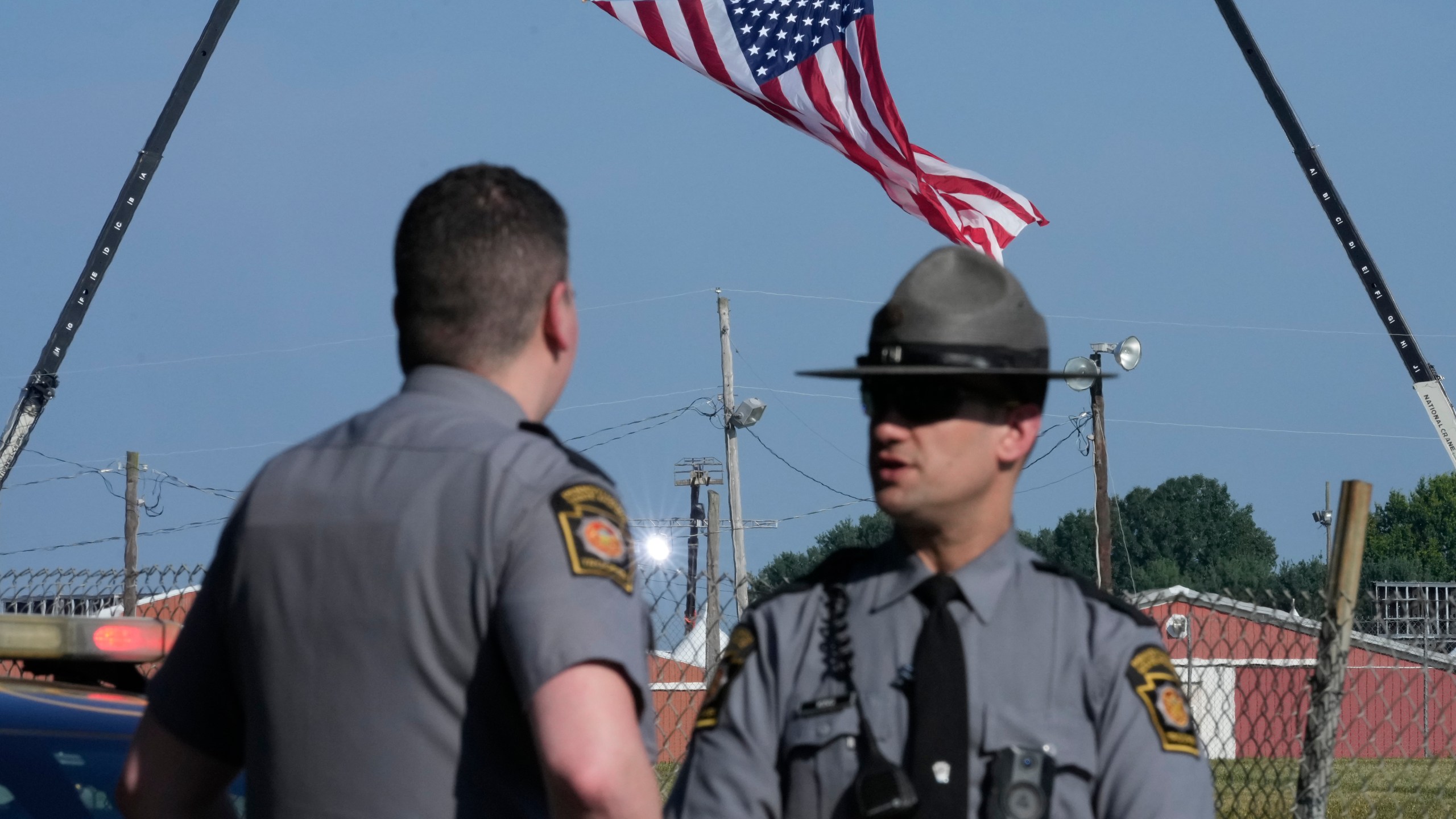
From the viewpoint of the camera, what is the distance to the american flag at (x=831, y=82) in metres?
11.2

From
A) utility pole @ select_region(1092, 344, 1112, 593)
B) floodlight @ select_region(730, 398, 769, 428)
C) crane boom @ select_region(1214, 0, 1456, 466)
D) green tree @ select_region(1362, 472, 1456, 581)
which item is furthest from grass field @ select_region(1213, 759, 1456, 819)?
green tree @ select_region(1362, 472, 1456, 581)

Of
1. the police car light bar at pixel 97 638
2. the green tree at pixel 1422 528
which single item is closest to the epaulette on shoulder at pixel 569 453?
the police car light bar at pixel 97 638

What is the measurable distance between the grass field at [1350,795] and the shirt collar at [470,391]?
4400 mm

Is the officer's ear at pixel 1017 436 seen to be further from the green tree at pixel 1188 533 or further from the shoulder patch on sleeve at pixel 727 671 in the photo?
the green tree at pixel 1188 533

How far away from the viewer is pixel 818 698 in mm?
2059

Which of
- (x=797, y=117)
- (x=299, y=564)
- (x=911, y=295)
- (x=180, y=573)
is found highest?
(x=797, y=117)

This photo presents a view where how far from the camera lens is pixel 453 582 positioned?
77.6 inches

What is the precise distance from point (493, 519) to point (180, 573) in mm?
5493

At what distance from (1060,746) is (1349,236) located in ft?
49.8

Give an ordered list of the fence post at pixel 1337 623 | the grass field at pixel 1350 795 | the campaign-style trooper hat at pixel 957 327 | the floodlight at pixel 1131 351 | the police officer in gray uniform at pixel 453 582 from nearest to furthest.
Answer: the police officer in gray uniform at pixel 453 582 < the campaign-style trooper hat at pixel 957 327 < the fence post at pixel 1337 623 < the grass field at pixel 1350 795 < the floodlight at pixel 1131 351

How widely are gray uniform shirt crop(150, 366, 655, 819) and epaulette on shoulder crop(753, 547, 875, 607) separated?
0.71 ft

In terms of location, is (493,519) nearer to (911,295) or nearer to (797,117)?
Answer: (911,295)

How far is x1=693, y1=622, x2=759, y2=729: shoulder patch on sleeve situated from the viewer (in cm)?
212

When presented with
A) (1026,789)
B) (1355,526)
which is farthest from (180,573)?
(1026,789)
